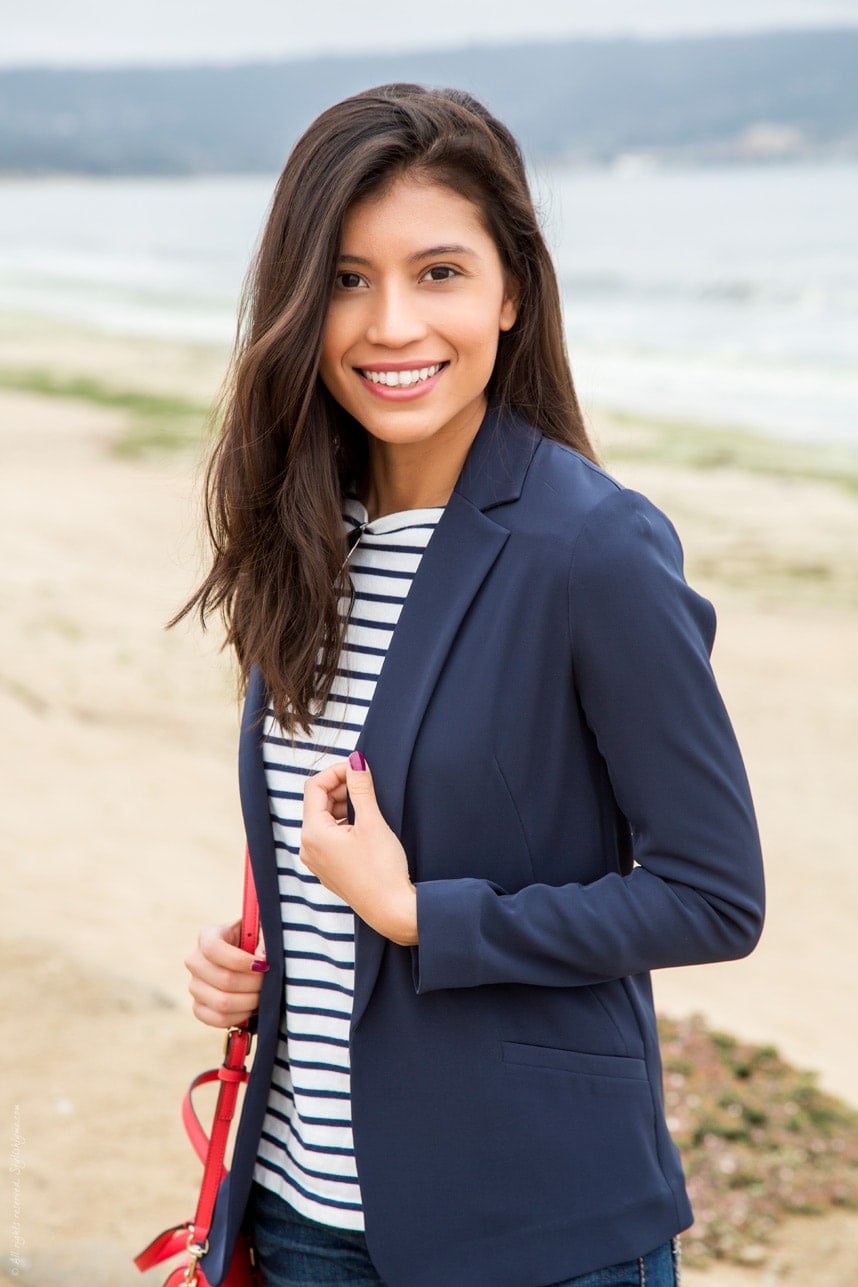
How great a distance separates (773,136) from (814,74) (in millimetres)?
28763

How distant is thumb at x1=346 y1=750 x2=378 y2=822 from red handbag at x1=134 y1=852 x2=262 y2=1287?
0.96 ft

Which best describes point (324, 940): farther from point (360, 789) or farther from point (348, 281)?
point (348, 281)

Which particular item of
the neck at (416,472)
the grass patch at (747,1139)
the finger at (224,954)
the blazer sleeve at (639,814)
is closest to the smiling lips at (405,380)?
the neck at (416,472)


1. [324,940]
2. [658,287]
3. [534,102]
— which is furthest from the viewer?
[534,102]

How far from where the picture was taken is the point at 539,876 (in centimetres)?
162

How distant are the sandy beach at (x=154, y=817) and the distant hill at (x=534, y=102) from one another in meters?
110

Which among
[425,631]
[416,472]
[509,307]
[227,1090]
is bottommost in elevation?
[227,1090]

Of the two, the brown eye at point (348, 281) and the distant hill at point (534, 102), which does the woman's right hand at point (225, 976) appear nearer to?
the brown eye at point (348, 281)

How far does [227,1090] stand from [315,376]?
901mm

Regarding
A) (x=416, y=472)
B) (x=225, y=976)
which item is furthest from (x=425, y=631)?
(x=225, y=976)

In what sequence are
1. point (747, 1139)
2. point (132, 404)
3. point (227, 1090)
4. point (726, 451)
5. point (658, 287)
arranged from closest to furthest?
point (227, 1090) < point (747, 1139) < point (726, 451) < point (132, 404) < point (658, 287)

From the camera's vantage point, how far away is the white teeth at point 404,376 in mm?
1720

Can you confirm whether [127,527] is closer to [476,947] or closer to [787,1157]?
[787,1157]

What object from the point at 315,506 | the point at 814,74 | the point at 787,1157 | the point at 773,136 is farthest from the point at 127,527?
the point at 814,74
